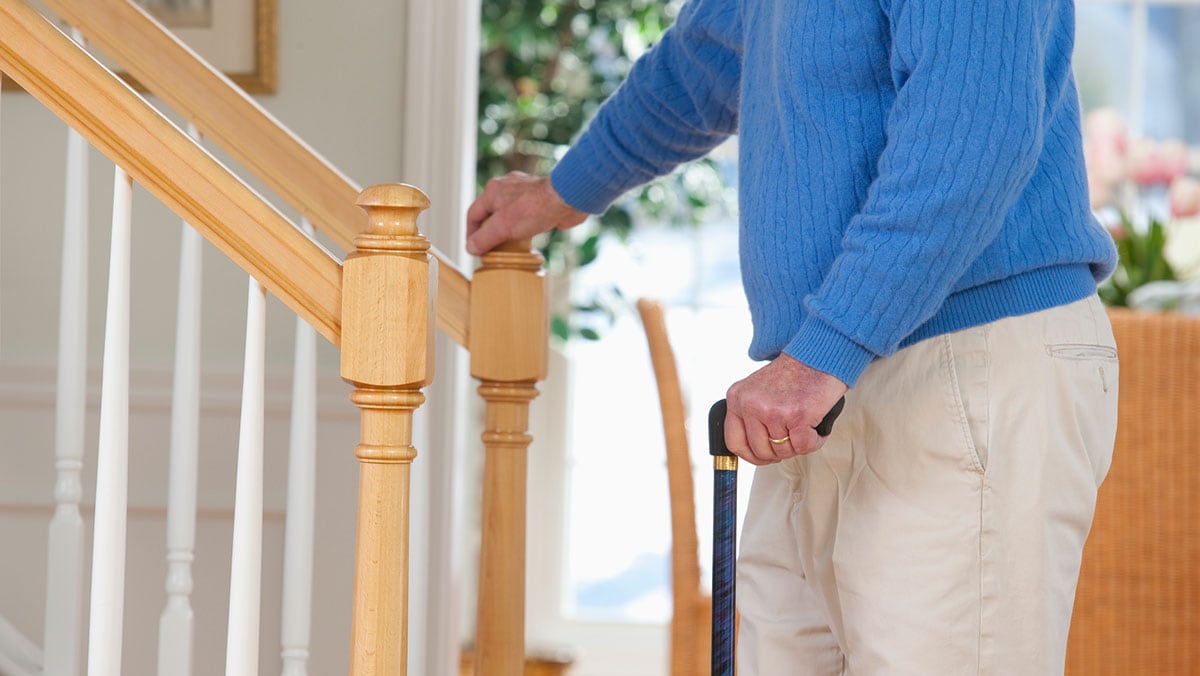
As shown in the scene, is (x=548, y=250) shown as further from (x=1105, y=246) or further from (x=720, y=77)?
(x=1105, y=246)

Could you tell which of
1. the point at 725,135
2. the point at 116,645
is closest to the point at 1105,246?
the point at 725,135

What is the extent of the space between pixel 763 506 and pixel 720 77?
0.51m

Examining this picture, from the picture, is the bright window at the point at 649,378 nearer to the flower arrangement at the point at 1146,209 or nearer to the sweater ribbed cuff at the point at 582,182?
the flower arrangement at the point at 1146,209

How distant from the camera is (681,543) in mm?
1992

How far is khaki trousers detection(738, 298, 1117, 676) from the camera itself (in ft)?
3.66

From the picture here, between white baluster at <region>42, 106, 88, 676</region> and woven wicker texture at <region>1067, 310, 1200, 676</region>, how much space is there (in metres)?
1.44

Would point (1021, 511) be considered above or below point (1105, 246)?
below

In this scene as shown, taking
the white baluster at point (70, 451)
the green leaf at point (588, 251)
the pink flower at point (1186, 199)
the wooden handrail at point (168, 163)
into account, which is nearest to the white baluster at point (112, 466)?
the wooden handrail at point (168, 163)

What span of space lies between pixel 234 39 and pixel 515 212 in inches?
34.0

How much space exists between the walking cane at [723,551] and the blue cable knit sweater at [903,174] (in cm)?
11

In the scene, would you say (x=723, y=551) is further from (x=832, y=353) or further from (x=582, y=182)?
(x=582, y=182)

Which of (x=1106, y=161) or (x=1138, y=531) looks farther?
(x=1106, y=161)

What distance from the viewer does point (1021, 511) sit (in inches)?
43.8

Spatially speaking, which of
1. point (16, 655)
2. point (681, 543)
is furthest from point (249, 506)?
point (681, 543)
